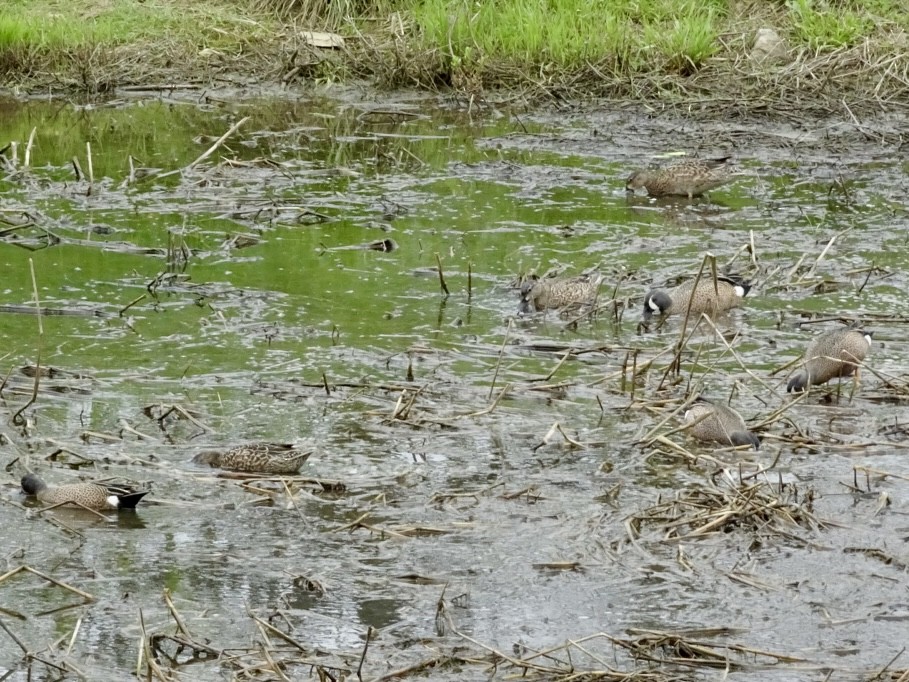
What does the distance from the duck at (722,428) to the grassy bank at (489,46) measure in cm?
808

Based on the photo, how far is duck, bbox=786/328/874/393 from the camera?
6.96 m

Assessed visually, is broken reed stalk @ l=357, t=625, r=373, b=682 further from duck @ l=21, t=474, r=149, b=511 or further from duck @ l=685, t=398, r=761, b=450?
duck @ l=685, t=398, r=761, b=450

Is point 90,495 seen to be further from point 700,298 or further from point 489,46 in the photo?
point 489,46

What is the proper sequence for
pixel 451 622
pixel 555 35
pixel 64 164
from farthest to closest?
1. pixel 555 35
2. pixel 64 164
3. pixel 451 622

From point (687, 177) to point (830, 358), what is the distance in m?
4.53

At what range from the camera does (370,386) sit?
7.13m

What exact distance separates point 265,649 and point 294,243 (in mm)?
5911

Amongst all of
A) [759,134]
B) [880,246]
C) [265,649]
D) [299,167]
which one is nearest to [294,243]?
[299,167]

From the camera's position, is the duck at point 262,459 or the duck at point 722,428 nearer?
the duck at point 262,459

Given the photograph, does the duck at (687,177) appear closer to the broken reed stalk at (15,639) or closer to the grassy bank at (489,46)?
the grassy bank at (489,46)

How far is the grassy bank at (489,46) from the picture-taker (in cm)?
1434

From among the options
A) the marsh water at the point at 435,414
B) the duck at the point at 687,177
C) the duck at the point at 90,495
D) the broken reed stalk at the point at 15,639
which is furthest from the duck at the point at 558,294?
the broken reed stalk at the point at 15,639

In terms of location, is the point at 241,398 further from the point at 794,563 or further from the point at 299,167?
the point at 299,167

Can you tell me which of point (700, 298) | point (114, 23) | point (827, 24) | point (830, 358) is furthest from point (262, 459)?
point (114, 23)
